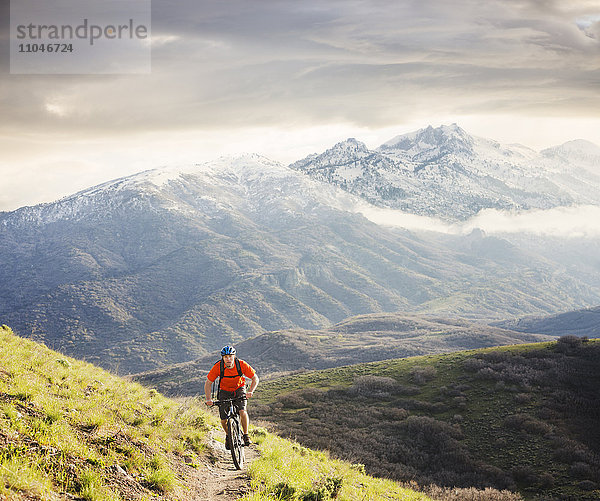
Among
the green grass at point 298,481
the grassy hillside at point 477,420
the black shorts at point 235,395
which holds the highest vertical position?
the black shorts at point 235,395

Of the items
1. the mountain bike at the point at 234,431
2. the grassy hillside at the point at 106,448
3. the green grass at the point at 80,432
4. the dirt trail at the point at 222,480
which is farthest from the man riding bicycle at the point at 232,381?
the green grass at the point at 80,432

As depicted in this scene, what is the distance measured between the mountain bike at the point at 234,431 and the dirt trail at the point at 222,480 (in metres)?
0.35

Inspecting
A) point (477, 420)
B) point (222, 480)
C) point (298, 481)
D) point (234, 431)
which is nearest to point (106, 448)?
point (222, 480)

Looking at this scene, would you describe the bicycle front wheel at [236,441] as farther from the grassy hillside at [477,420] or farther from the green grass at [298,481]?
the grassy hillside at [477,420]

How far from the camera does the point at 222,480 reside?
38.9 feet

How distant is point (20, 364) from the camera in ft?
45.0

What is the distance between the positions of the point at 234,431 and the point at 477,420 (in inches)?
1773

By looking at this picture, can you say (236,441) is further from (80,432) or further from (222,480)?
(80,432)

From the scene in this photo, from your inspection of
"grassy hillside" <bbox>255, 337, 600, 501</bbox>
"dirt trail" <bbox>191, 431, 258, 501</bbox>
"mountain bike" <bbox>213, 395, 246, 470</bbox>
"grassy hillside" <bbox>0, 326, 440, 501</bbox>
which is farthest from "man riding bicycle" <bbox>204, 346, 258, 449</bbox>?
"grassy hillside" <bbox>255, 337, 600, 501</bbox>

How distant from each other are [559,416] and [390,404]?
78.2 feet

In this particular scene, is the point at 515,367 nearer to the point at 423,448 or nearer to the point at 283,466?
the point at 423,448

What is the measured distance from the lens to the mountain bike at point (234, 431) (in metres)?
12.9

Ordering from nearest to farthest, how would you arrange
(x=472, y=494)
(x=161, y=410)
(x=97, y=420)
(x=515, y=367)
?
1. (x=97, y=420)
2. (x=161, y=410)
3. (x=472, y=494)
4. (x=515, y=367)

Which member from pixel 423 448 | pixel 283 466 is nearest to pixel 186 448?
pixel 283 466
